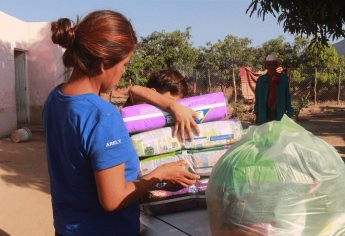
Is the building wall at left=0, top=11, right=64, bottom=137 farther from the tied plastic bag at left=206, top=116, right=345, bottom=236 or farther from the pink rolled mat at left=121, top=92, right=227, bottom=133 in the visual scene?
the tied plastic bag at left=206, top=116, right=345, bottom=236

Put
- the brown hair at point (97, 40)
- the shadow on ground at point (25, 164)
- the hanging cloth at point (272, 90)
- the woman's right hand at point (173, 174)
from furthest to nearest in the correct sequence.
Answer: the shadow on ground at point (25, 164)
the hanging cloth at point (272, 90)
the woman's right hand at point (173, 174)
the brown hair at point (97, 40)

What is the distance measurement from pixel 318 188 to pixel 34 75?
11528 mm

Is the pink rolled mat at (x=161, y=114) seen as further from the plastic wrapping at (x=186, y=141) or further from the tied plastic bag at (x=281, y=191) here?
the tied plastic bag at (x=281, y=191)

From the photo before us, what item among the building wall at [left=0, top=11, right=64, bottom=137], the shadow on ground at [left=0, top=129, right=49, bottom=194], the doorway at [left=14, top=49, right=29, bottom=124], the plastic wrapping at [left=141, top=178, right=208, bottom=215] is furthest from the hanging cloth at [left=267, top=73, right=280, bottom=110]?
the doorway at [left=14, top=49, right=29, bottom=124]

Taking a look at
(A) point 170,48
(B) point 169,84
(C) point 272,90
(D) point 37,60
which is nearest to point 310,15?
(C) point 272,90

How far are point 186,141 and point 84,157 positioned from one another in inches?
18.8

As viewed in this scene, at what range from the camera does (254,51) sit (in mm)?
22531

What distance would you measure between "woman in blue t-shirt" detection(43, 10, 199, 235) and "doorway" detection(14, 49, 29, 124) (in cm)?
1093

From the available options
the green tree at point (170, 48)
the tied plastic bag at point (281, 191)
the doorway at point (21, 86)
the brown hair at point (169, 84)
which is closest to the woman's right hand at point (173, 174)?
the tied plastic bag at point (281, 191)

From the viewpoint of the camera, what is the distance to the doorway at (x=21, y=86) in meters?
11.5

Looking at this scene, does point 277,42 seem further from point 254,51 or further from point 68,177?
point 68,177

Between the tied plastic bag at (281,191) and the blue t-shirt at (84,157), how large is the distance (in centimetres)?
28

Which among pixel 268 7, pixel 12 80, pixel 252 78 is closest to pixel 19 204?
pixel 268 7

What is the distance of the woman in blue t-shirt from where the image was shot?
1.15 meters
